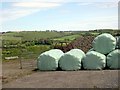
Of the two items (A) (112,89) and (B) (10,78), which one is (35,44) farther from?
(A) (112,89)

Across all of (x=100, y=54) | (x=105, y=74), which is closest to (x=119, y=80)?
(x=105, y=74)

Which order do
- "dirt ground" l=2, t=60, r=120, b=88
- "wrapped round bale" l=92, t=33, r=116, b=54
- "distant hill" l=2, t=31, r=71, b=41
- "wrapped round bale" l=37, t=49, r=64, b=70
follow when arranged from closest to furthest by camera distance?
1. "dirt ground" l=2, t=60, r=120, b=88
2. "wrapped round bale" l=37, t=49, r=64, b=70
3. "wrapped round bale" l=92, t=33, r=116, b=54
4. "distant hill" l=2, t=31, r=71, b=41

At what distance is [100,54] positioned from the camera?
608 inches

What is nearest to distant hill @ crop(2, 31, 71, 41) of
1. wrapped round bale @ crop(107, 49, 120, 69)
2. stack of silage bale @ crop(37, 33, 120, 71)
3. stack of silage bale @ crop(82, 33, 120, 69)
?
stack of silage bale @ crop(37, 33, 120, 71)

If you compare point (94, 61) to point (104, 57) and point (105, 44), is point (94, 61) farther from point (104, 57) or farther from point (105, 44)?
point (105, 44)

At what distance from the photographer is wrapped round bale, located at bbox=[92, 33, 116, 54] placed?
1595 cm

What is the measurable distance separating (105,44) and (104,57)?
893 mm

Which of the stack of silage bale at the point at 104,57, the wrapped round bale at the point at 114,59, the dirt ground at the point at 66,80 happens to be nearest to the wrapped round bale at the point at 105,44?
the stack of silage bale at the point at 104,57

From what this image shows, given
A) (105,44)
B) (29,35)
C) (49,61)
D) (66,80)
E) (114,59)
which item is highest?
(29,35)

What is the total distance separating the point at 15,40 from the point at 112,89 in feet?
99.6

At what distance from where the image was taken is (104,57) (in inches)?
608

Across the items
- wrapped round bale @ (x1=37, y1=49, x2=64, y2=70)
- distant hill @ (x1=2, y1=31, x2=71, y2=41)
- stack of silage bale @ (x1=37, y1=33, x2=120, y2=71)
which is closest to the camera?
stack of silage bale @ (x1=37, y1=33, x2=120, y2=71)

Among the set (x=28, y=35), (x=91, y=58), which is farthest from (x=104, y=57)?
(x=28, y=35)

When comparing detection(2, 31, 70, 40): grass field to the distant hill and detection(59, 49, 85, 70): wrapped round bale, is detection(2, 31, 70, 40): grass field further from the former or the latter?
detection(59, 49, 85, 70): wrapped round bale
